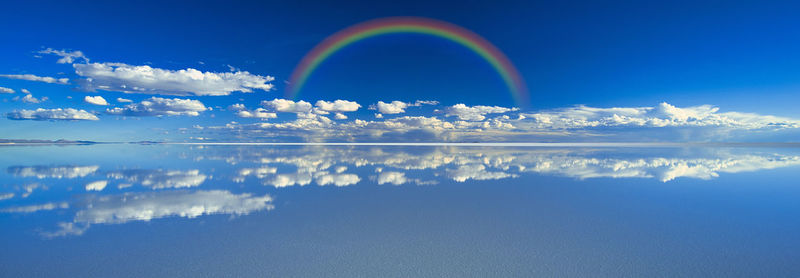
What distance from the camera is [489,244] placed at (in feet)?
21.3

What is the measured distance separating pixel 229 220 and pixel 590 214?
8.93 meters

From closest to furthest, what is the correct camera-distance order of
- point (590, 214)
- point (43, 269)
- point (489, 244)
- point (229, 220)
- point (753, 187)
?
point (43, 269) → point (489, 244) → point (229, 220) → point (590, 214) → point (753, 187)

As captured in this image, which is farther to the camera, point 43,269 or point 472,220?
point 472,220

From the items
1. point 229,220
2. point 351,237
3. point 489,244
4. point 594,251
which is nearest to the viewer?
point 594,251

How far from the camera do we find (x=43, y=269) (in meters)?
5.38

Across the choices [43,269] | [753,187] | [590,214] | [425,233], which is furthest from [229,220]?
[753,187]

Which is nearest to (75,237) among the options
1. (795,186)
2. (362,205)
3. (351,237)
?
(351,237)

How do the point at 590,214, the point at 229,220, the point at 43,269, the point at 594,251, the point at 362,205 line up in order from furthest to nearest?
the point at 362,205
the point at 590,214
the point at 229,220
the point at 594,251
the point at 43,269

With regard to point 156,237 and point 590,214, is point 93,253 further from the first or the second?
point 590,214

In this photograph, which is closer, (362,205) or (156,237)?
(156,237)

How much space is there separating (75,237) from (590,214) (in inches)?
450

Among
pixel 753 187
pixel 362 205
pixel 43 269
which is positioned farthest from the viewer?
pixel 753 187

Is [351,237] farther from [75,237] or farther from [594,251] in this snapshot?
[75,237]

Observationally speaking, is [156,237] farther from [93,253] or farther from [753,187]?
[753,187]
